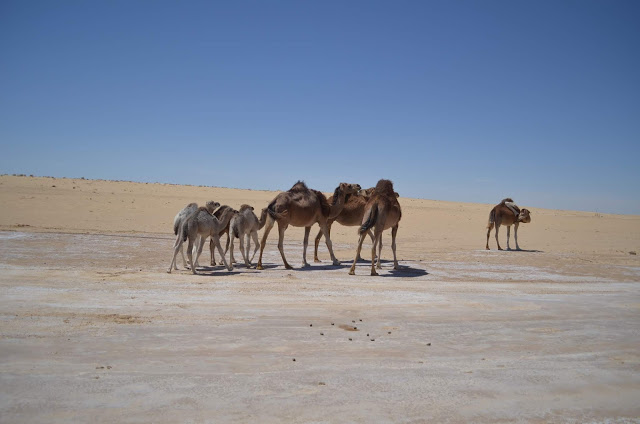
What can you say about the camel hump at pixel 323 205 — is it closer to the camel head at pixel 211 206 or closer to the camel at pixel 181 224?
the camel head at pixel 211 206

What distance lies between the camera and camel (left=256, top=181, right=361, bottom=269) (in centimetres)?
1495

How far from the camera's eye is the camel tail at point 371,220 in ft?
45.2

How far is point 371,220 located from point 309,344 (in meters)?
7.69

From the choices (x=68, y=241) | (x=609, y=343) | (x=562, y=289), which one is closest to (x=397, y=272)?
(x=562, y=289)

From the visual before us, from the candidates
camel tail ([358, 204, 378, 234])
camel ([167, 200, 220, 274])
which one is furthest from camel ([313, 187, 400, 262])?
camel ([167, 200, 220, 274])

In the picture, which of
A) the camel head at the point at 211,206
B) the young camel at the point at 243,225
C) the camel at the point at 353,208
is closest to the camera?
the young camel at the point at 243,225

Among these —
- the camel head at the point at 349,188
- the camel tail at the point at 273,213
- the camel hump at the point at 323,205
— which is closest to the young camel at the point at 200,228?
the camel tail at the point at 273,213

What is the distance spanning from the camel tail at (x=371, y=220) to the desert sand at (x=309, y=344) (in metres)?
1.30

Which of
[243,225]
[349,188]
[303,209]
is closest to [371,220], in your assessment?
[303,209]

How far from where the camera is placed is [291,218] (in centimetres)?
1530

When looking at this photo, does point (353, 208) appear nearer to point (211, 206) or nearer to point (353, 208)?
point (353, 208)

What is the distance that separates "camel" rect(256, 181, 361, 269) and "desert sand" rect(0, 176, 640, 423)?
1.51 metres

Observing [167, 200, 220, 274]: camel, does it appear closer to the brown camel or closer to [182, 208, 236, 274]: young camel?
[182, 208, 236, 274]: young camel

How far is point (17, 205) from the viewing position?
1109 inches
